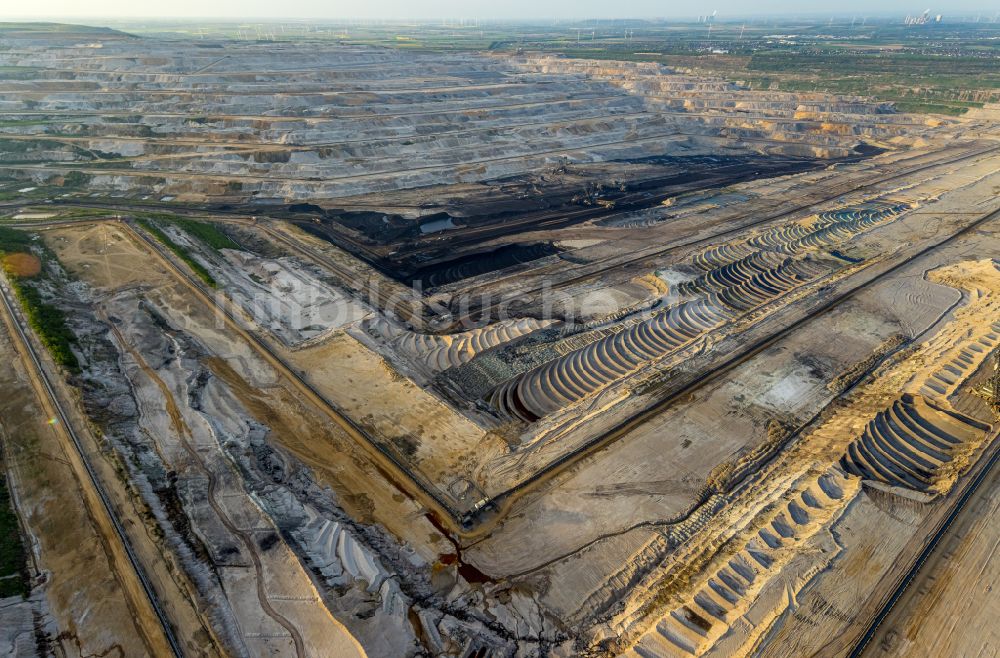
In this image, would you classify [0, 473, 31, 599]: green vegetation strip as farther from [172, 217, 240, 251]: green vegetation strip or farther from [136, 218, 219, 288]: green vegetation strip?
[172, 217, 240, 251]: green vegetation strip

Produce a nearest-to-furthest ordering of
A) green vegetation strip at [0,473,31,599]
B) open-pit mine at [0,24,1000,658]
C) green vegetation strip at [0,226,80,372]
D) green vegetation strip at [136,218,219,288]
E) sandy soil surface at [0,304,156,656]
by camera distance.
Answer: sandy soil surface at [0,304,156,656], green vegetation strip at [0,473,31,599], open-pit mine at [0,24,1000,658], green vegetation strip at [0,226,80,372], green vegetation strip at [136,218,219,288]

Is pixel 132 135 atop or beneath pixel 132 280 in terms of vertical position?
atop

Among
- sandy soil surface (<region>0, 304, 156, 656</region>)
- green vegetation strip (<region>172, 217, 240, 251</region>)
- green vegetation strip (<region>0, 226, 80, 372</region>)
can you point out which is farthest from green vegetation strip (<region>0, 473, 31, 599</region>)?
green vegetation strip (<region>172, 217, 240, 251</region>)

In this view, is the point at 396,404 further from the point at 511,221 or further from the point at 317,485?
the point at 511,221

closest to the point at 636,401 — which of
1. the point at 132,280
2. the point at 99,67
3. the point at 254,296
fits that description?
the point at 254,296

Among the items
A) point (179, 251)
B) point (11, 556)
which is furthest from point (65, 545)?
point (179, 251)

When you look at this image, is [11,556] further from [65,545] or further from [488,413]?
[488,413]

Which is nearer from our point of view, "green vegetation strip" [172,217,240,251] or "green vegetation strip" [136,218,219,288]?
"green vegetation strip" [136,218,219,288]
